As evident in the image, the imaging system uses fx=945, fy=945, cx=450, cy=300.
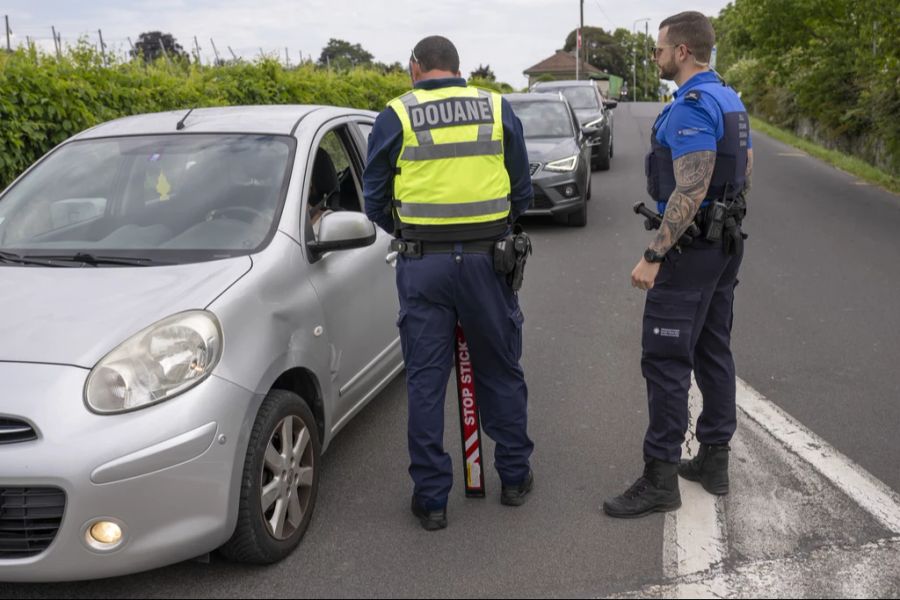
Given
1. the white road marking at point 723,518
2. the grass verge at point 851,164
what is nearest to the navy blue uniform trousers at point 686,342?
the white road marking at point 723,518

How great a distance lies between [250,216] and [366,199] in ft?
1.79

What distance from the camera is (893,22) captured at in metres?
14.7

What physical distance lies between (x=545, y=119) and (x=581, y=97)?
7466mm

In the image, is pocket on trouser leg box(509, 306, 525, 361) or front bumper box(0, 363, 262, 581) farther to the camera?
pocket on trouser leg box(509, 306, 525, 361)

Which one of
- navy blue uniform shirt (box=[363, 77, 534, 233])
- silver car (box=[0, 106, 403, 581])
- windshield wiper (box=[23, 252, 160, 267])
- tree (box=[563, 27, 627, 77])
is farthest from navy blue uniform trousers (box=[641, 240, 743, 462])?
tree (box=[563, 27, 627, 77])

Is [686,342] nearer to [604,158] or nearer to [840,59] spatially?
[604,158]

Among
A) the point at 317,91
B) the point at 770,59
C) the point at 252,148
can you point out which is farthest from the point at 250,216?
→ the point at 770,59

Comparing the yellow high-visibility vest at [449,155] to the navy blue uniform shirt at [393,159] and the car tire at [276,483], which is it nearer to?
the navy blue uniform shirt at [393,159]

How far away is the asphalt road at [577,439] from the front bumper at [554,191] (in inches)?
49.7

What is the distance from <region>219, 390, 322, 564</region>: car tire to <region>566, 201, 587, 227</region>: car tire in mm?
8607

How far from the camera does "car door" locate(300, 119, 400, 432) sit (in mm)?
4137

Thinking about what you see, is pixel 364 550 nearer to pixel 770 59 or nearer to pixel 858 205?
pixel 858 205

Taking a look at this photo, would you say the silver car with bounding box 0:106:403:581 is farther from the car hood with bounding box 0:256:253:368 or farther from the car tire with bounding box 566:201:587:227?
the car tire with bounding box 566:201:587:227

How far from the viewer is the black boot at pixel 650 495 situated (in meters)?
3.94
